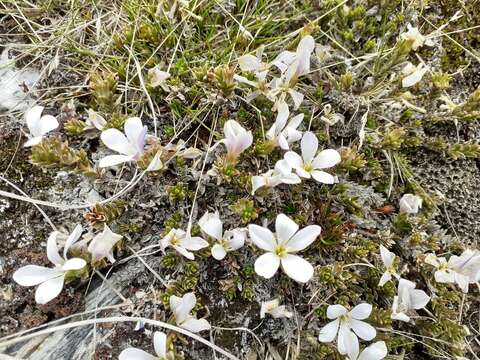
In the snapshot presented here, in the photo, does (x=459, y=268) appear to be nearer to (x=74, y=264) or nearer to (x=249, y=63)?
(x=249, y=63)

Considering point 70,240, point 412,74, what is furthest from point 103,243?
point 412,74

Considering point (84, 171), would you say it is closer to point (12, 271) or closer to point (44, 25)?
point (12, 271)

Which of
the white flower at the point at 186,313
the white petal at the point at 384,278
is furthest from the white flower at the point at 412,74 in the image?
the white flower at the point at 186,313

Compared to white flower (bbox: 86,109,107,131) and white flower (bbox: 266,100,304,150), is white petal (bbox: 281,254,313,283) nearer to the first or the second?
white flower (bbox: 266,100,304,150)

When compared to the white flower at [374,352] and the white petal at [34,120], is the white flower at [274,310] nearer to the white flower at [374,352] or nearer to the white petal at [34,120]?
the white flower at [374,352]

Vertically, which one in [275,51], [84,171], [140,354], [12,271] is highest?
[275,51]

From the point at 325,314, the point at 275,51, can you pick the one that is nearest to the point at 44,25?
the point at 275,51

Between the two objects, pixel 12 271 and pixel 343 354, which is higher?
pixel 12 271

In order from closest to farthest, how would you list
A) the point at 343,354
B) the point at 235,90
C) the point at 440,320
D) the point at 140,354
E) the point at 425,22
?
1. the point at 140,354
2. the point at 343,354
3. the point at 440,320
4. the point at 235,90
5. the point at 425,22
